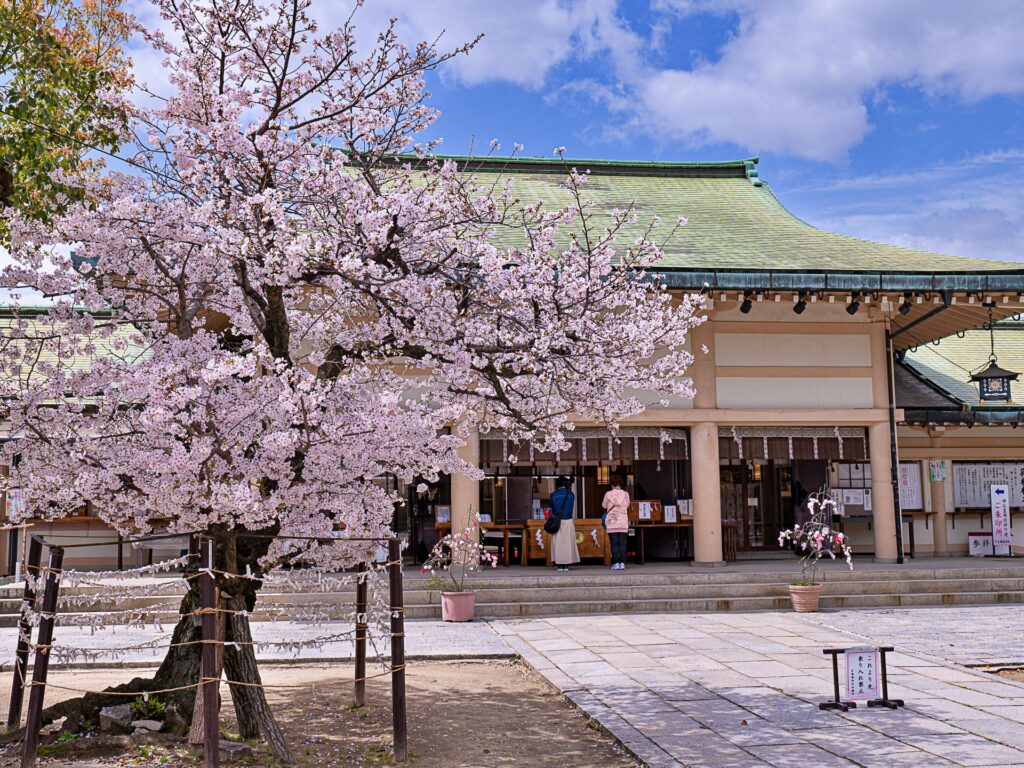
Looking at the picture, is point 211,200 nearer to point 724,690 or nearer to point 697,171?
point 724,690

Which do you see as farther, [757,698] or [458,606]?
[458,606]

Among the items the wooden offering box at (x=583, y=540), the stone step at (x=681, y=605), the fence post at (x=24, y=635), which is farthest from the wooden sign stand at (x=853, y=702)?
the wooden offering box at (x=583, y=540)

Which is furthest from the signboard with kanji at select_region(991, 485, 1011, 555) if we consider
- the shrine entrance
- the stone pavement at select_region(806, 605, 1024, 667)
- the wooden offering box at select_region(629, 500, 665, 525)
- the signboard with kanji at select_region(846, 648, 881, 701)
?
the signboard with kanji at select_region(846, 648, 881, 701)

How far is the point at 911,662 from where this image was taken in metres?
9.16

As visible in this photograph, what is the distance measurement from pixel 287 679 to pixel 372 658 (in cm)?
85

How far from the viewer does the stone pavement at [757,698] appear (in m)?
6.05

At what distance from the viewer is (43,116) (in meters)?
7.71

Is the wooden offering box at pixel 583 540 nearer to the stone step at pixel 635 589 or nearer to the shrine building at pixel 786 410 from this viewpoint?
the shrine building at pixel 786 410

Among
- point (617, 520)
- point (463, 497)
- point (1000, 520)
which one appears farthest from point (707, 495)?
point (1000, 520)

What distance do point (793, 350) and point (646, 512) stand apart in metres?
3.70

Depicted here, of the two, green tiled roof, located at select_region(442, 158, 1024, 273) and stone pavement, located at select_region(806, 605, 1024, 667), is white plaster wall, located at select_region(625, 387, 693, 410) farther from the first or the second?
stone pavement, located at select_region(806, 605, 1024, 667)

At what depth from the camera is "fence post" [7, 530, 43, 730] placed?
6.27 meters

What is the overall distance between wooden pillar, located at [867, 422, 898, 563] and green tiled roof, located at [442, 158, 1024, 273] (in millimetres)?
2775

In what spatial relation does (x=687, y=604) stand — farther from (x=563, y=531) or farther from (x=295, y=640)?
(x=295, y=640)
